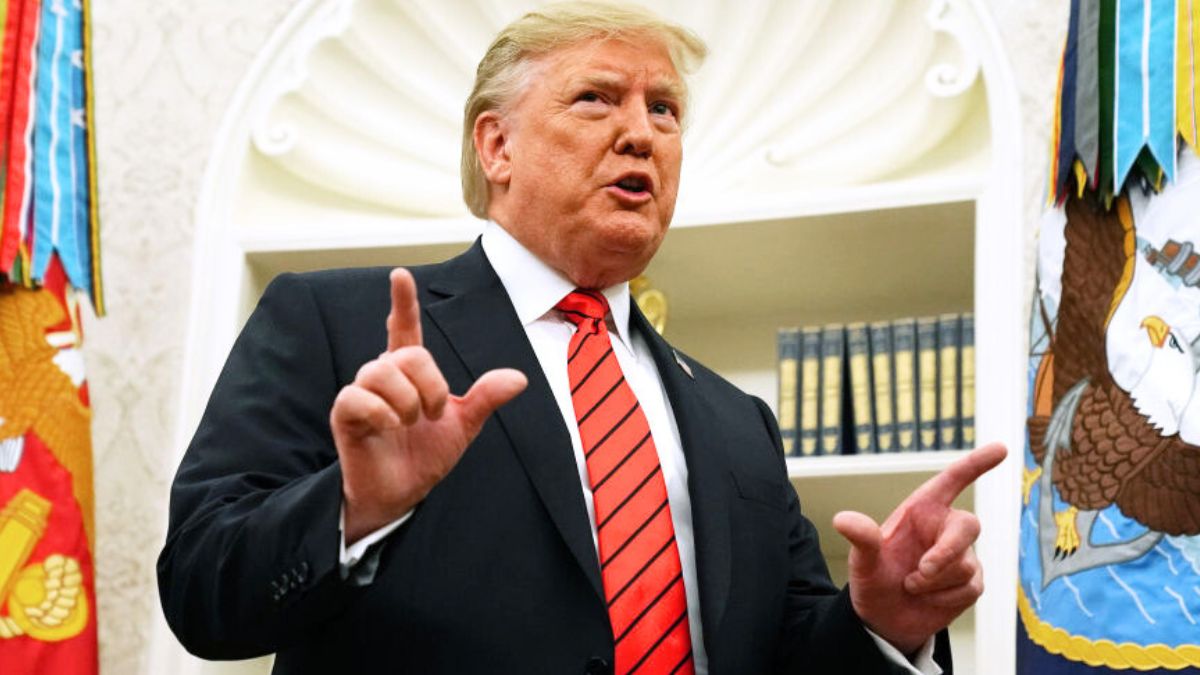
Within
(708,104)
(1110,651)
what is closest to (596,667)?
(1110,651)

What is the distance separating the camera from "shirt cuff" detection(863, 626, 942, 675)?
135cm

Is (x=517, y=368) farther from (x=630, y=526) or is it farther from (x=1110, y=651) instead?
(x=1110, y=651)

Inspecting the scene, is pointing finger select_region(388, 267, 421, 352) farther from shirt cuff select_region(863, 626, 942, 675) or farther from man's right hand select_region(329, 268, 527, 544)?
shirt cuff select_region(863, 626, 942, 675)

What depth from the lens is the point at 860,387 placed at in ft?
9.11

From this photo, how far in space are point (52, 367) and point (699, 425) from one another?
1.43 m

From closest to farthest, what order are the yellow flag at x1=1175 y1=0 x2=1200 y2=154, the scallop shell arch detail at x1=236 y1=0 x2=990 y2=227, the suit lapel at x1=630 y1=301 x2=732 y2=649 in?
the suit lapel at x1=630 y1=301 x2=732 y2=649 < the yellow flag at x1=1175 y1=0 x2=1200 y2=154 < the scallop shell arch detail at x1=236 y1=0 x2=990 y2=227

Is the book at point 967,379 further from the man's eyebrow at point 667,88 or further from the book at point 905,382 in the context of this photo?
the man's eyebrow at point 667,88

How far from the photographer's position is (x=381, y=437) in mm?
1085

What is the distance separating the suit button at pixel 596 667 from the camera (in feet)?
4.13

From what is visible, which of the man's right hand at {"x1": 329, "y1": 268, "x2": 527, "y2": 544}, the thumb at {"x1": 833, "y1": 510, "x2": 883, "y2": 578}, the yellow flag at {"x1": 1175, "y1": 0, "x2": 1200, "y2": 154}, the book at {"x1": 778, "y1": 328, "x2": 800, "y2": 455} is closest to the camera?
the man's right hand at {"x1": 329, "y1": 268, "x2": 527, "y2": 544}

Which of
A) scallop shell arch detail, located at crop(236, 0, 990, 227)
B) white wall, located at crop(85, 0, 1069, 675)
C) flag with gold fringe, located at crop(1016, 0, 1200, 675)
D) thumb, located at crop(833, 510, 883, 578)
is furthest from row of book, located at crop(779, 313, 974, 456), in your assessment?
thumb, located at crop(833, 510, 883, 578)

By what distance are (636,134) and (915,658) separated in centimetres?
58

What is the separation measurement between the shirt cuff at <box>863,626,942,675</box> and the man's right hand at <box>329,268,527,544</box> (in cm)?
45

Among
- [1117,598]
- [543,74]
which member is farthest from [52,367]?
[1117,598]
